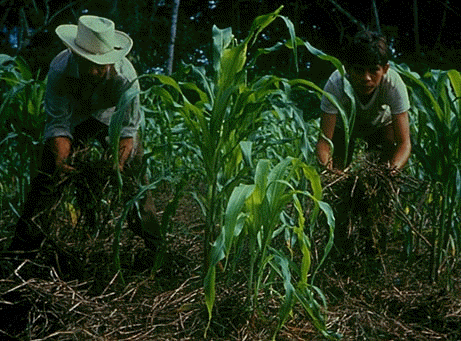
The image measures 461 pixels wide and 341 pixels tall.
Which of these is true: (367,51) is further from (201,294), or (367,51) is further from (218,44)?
(201,294)

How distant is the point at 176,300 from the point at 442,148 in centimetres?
109

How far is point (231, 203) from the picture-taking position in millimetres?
2160

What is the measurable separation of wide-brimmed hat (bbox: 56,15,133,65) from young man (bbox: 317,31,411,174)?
849mm

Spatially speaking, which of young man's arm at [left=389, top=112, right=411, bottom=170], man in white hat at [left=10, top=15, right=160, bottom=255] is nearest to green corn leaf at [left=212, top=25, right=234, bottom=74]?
man in white hat at [left=10, top=15, right=160, bottom=255]

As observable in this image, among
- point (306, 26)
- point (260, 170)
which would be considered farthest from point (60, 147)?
point (306, 26)

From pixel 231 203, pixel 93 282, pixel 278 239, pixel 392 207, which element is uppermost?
pixel 231 203

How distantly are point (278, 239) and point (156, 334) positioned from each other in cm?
112

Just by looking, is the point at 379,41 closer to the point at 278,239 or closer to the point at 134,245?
the point at 278,239

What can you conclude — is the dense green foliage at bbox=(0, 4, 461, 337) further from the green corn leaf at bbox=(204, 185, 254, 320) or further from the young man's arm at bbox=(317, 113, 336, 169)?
the young man's arm at bbox=(317, 113, 336, 169)

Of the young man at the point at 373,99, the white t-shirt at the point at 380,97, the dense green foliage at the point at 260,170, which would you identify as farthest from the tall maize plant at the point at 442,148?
the white t-shirt at the point at 380,97

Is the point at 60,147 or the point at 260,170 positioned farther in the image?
the point at 60,147

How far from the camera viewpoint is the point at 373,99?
125 inches

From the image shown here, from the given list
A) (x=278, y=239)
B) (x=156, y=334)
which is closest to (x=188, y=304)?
(x=156, y=334)

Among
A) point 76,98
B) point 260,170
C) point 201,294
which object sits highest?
point 260,170
